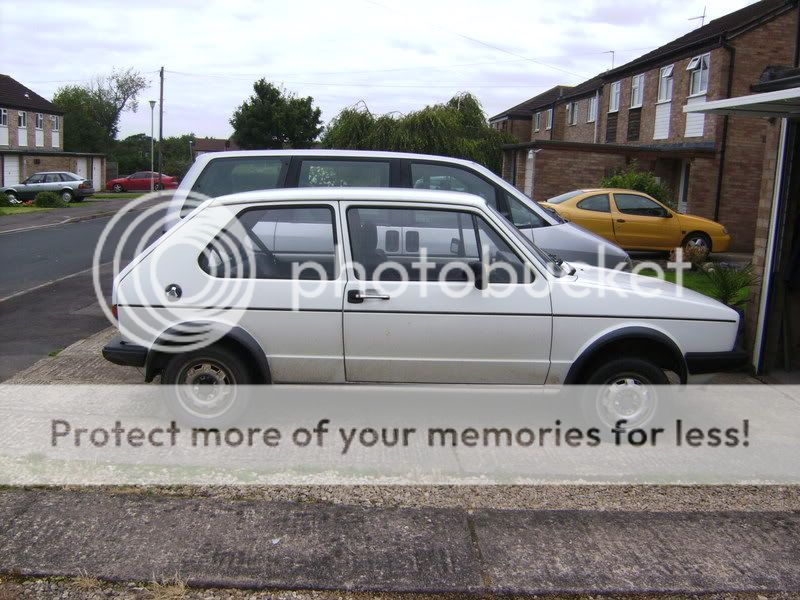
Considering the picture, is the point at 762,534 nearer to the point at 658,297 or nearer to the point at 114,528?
the point at 658,297

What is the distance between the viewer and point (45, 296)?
1118 centimetres

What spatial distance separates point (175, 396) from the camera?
208 inches

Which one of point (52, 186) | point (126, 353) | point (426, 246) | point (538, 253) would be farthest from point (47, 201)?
point (538, 253)

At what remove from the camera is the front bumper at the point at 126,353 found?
210 inches

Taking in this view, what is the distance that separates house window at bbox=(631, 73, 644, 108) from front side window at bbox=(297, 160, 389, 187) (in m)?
24.2

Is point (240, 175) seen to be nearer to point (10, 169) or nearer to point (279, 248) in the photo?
point (279, 248)

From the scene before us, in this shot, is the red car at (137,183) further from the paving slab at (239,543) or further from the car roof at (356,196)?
the paving slab at (239,543)

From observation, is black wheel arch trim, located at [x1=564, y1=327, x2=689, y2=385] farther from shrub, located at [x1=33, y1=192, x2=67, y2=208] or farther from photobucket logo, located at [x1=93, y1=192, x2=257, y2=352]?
shrub, located at [x1=33, y1=192, x2=67, y2=208]

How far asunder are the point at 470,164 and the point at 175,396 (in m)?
4.00

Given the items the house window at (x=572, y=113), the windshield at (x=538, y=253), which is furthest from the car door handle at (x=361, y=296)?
the house window at (x=572, y=113)

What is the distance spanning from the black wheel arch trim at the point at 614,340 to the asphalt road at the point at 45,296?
4747 mm

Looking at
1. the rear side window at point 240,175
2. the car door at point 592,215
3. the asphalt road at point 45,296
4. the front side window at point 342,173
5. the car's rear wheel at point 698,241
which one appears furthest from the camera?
the car's rear wheel at point 698,241

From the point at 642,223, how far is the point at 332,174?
11.4 metres

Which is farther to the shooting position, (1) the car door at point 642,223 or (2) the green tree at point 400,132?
(2) the green tree at point 400,132
